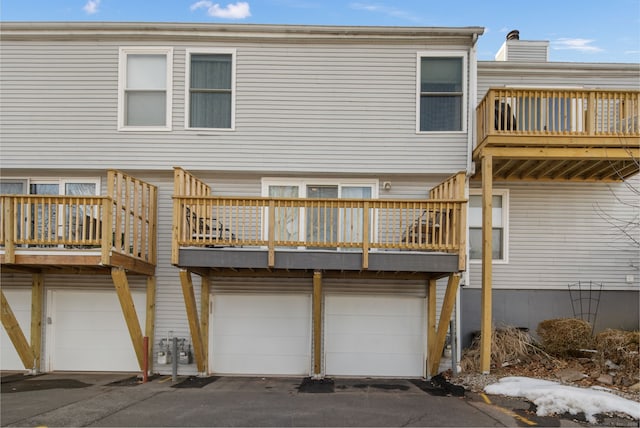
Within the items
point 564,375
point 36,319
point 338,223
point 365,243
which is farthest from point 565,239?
point 36,319

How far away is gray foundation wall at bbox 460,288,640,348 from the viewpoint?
980 centimetres

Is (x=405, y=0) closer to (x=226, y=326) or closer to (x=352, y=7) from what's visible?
(x=352, y=7)

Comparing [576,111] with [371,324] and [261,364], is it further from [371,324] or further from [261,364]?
[261,364]

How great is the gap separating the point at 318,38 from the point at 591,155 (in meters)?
5.42

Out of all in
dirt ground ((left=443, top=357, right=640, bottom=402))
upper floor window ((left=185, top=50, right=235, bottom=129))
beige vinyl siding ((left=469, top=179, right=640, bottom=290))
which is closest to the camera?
dirt ground ((left=443, top=357, right=640, bottom=402))

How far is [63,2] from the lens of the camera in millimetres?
10414

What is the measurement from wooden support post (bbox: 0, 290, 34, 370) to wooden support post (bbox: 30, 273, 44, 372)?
113mm

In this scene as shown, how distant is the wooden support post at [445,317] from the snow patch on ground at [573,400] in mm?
1358

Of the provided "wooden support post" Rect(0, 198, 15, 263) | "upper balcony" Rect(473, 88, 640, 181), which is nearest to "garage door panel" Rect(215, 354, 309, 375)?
"wooden support post" Rect(0, 198, 15, 263)

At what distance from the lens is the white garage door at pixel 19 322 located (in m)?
9.21

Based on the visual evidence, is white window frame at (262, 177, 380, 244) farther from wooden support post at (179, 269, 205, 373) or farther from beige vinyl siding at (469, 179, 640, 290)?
beige vinyl siding at (469, 179, 640, 290)

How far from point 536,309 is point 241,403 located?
636cm

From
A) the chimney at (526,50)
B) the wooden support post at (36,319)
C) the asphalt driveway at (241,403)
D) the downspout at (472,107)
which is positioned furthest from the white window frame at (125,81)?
the chimney at (526,50)

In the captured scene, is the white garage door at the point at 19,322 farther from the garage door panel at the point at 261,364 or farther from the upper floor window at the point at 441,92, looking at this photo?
the upper floor window at the point at 441,92
